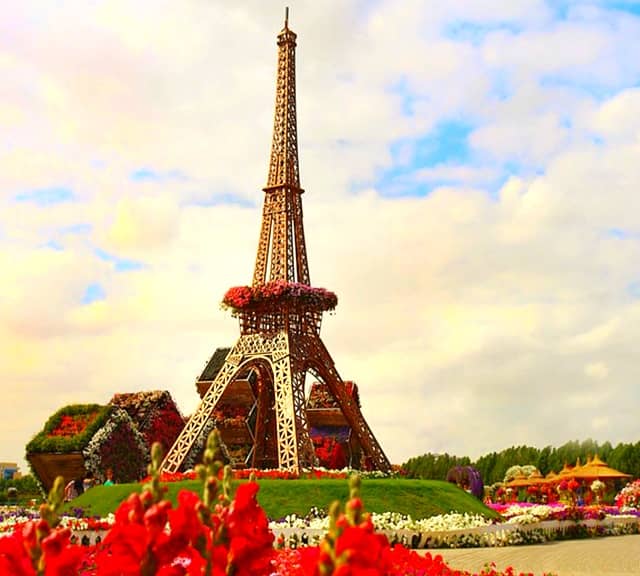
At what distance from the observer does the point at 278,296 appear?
3017 centimetres

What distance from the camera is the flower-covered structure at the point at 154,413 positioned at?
36.3 meters

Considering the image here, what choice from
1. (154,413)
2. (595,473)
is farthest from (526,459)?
(154,413)

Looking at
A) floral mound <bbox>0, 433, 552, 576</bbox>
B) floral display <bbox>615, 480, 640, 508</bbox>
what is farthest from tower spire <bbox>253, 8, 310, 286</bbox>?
floral mound <bbox>0, 433, 552, 576</bbox>

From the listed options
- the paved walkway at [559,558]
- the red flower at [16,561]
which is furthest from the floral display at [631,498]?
the red flower at [16,561]

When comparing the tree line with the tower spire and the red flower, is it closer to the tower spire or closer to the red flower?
the tower spire

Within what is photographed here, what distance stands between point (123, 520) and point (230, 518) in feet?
1.37

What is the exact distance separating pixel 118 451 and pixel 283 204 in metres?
11.1

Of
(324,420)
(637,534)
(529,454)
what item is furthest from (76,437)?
(529,454)

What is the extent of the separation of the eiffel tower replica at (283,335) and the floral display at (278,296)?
35 millimetres

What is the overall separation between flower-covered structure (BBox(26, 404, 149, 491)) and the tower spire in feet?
24.7

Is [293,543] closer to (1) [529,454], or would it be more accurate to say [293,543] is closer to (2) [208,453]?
(2) [208,453]

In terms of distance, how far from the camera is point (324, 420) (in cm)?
4194

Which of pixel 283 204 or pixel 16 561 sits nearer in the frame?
pixel 16 561

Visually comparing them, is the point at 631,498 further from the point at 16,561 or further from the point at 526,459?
the point at 16,561
